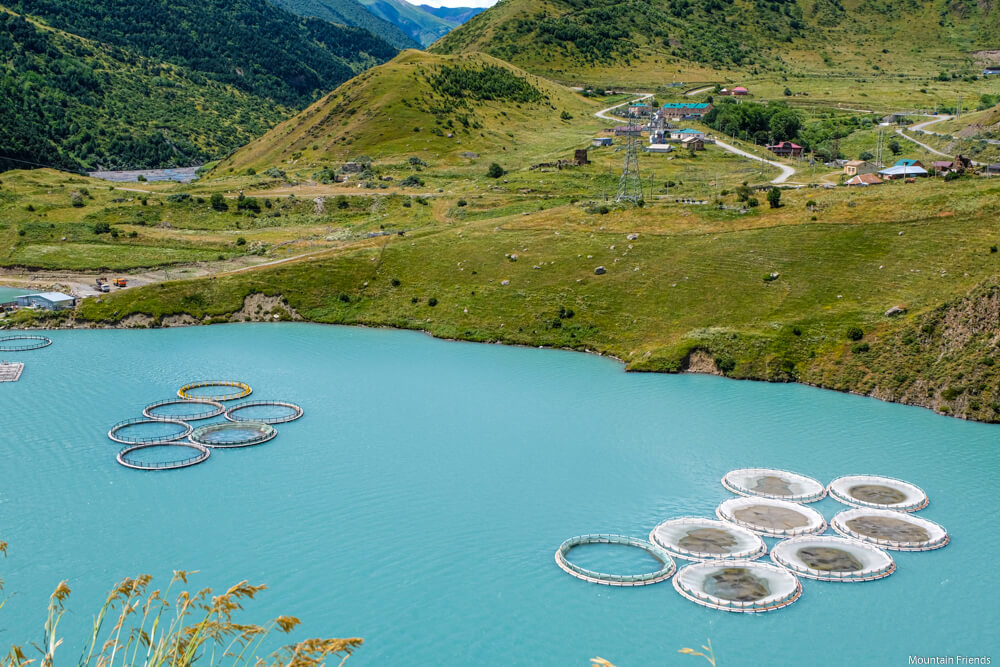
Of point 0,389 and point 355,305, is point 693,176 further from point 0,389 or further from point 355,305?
point 0,389

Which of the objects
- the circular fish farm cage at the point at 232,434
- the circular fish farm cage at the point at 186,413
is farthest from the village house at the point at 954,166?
the circular fish farm cage at the point at 186,413

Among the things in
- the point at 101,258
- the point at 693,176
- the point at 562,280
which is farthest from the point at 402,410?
the point at 693,176

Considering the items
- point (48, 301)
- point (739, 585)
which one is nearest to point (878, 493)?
point (739, 585)

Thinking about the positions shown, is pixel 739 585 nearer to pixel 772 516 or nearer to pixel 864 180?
pixel 772 516

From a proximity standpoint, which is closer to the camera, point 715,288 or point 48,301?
point 715,288

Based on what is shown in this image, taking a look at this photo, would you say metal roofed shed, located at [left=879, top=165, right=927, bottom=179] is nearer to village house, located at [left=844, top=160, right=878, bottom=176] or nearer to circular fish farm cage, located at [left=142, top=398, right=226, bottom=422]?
village house, located at [left=844, top=160, right=878, bottom=176]

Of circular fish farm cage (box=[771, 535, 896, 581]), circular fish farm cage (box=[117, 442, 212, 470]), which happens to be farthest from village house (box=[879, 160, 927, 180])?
circular fish farm cage (box=[117, 442, 212, 470])
